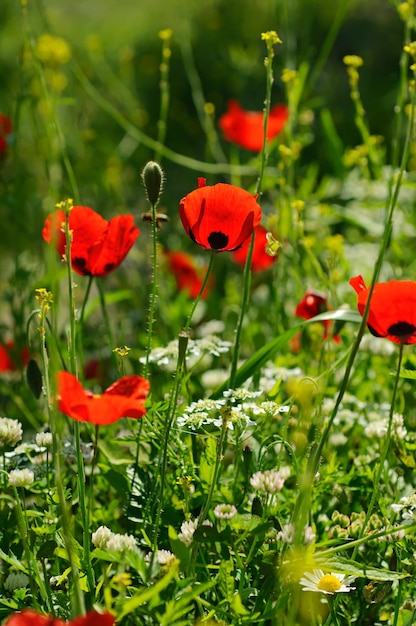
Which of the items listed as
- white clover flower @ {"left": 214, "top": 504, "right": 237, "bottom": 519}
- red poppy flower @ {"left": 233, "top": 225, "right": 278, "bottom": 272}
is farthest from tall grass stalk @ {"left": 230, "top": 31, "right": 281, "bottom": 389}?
red poppy flower @ {"left": 233, "top": 225, "right": 278, "bottom": 272}

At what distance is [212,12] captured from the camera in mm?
5367

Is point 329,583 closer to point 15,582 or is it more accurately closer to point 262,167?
point 15,582

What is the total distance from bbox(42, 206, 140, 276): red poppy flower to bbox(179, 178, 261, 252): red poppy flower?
0.17m

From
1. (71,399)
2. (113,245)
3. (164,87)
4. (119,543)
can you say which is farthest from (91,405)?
(164,87)

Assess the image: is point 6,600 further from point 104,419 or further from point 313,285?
point 313,285

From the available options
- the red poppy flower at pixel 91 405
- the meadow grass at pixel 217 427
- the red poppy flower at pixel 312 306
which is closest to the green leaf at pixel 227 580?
the meadow grass at pixel 217 427

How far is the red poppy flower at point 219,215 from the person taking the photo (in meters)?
1.24

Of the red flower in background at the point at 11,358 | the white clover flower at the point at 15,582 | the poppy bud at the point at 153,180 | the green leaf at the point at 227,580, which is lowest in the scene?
the red flower in background at the point at 11,358

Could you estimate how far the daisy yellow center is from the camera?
3.63 feet

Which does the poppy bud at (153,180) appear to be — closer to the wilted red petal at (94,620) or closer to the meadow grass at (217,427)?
the meadow grass at (217,427)

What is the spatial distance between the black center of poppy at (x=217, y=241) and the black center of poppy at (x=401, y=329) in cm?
26

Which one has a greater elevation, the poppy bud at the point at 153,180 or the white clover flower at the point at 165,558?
the poppy bud at the point at 153,180

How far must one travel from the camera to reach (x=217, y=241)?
1.27 metres

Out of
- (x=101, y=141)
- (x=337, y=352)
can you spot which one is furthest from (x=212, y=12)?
(x=337, y=352)
